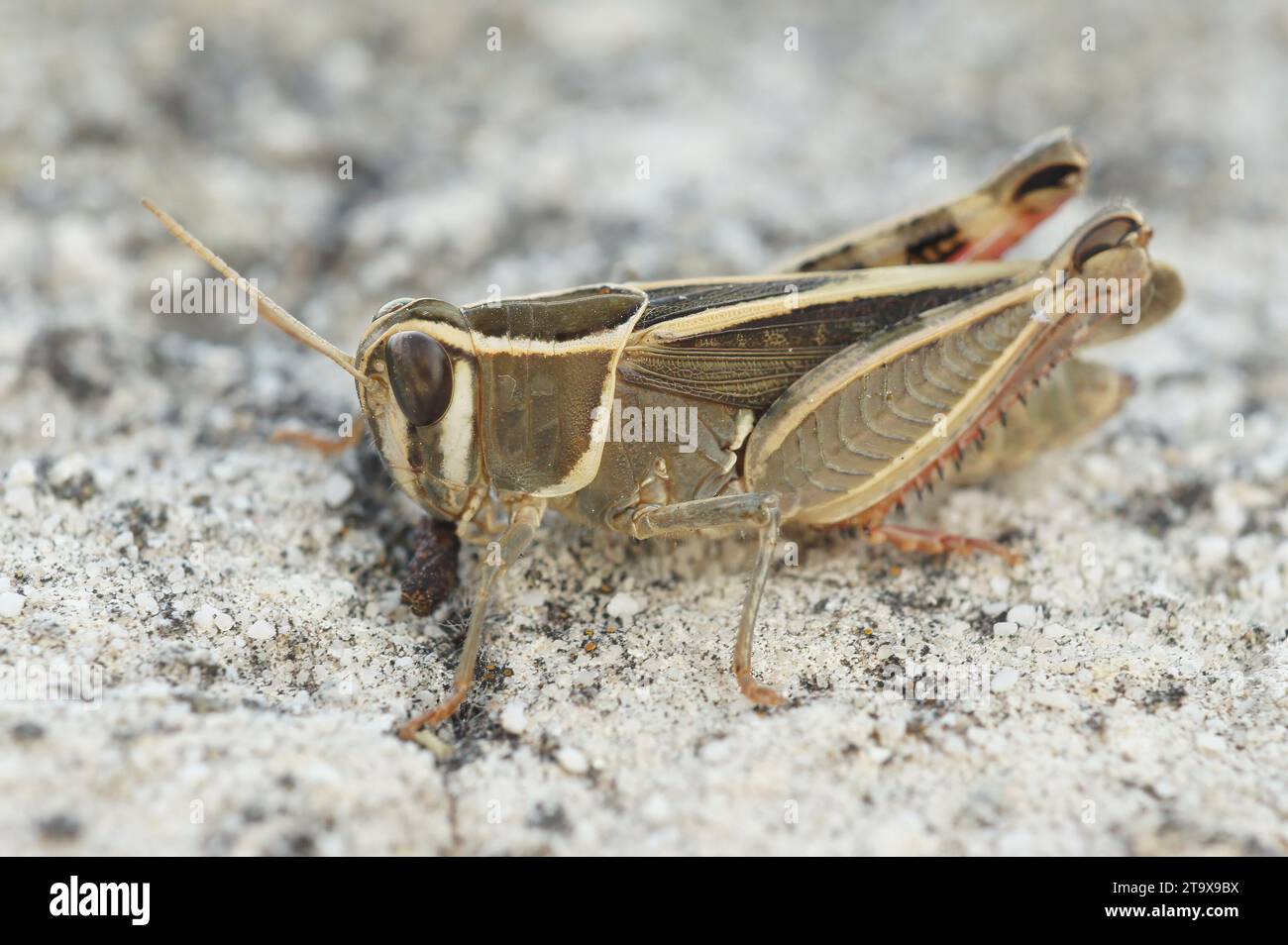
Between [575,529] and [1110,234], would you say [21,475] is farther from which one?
[1110,234]

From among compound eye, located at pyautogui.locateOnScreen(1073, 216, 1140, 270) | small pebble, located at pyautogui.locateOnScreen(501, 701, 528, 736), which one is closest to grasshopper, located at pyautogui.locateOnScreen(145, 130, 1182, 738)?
compound eye, located at pyautogui.locateOnScreen(1073, 216, 1140, 270)

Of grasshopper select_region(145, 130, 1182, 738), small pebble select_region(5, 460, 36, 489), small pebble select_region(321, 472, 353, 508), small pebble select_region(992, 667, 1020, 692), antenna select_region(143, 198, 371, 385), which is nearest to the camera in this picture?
antenna select_region(143, 198, 371, 385)

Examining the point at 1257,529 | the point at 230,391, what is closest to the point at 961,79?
the point at 1257,529

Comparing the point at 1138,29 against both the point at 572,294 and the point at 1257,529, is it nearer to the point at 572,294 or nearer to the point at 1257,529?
the point at 1257,529

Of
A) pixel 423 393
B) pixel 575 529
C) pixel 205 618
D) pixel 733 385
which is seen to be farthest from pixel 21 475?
pixel 733 385

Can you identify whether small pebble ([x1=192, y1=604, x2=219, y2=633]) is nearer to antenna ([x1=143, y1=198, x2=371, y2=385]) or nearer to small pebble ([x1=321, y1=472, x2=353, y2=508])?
small pebble ([x1=321, y1=472, x2=353, y2=508])

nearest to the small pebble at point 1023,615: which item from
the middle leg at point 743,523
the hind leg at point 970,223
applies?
the middle leg at point 743,523

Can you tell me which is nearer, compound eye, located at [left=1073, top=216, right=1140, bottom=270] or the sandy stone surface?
the sandy stone surface
